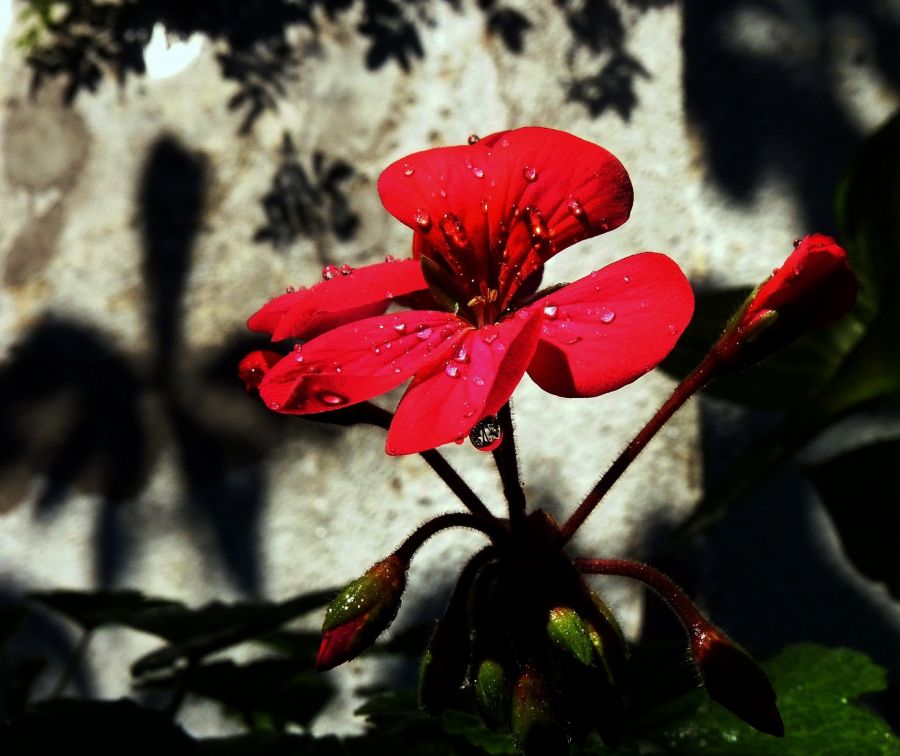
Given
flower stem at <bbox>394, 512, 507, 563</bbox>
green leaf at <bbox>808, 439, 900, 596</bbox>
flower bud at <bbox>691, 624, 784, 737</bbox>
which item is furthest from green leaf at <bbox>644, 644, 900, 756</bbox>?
green leaf at <bbox>808, 439, 900, 596</bbox>

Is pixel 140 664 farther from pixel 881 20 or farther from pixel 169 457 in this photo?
pixel 881 20

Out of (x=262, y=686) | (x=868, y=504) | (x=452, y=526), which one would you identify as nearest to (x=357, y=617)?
A: (x=452, y=526)

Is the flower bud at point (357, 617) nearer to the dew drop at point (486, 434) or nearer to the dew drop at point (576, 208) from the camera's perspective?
the dew drop at point (486, 434)

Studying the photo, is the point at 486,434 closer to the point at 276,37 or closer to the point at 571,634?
the point at 571,634

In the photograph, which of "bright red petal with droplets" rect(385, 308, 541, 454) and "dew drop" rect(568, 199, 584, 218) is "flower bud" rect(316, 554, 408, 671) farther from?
"dew drop" rect(568, 199, 584, 218)

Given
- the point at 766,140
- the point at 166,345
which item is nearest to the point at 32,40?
the point at 166,345

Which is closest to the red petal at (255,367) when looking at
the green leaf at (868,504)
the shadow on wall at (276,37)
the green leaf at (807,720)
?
the green leaf at (807,720)
